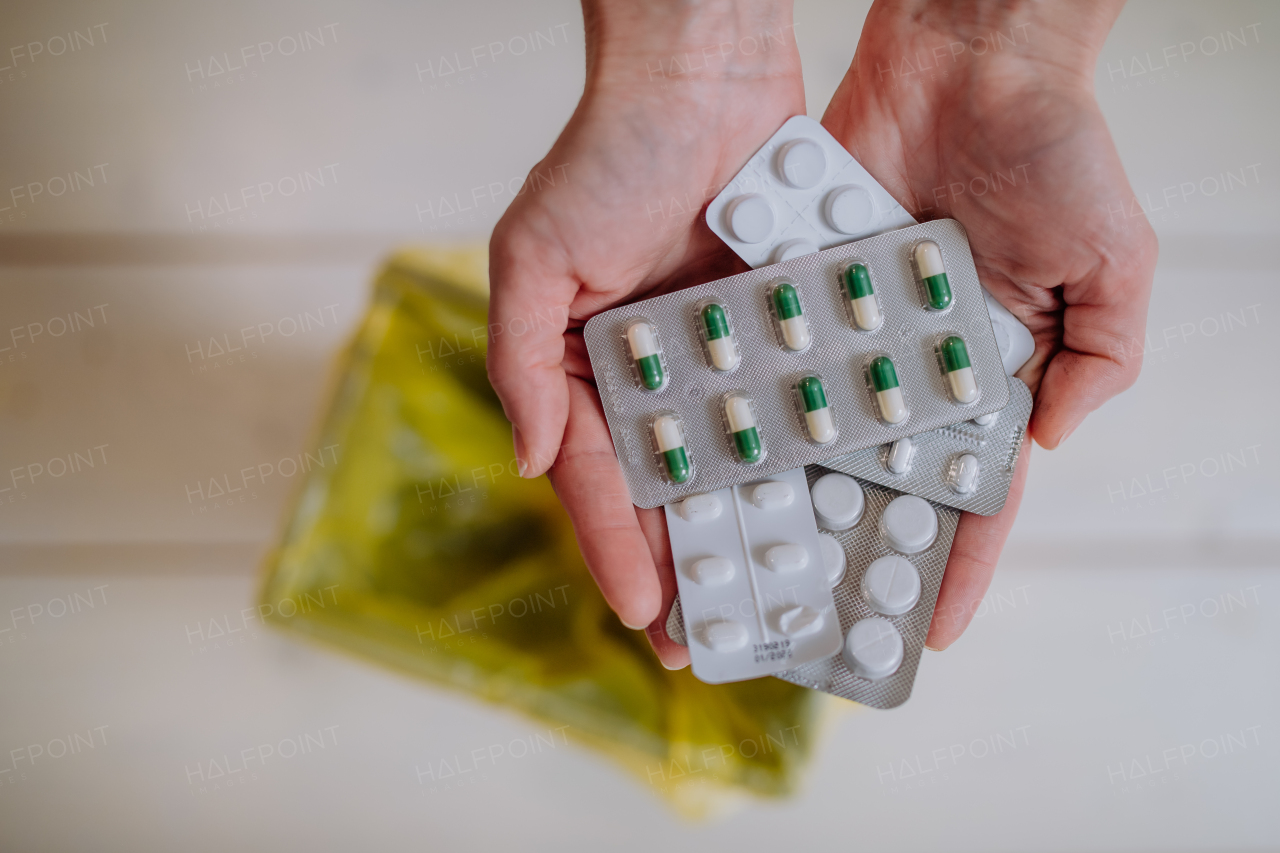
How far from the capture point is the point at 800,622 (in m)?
1.26

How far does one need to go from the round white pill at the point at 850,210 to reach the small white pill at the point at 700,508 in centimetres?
45

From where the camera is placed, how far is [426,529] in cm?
171

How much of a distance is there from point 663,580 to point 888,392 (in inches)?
16.3

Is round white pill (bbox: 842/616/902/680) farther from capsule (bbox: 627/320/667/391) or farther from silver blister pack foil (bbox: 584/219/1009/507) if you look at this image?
capsule (bbox: 627/320/667/391)

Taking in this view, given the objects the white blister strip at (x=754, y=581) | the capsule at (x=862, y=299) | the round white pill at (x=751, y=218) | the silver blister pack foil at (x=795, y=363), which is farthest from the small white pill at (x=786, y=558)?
the round white pill at (x=751, y=218)

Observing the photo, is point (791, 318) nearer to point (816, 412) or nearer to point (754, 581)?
point (816, 412)

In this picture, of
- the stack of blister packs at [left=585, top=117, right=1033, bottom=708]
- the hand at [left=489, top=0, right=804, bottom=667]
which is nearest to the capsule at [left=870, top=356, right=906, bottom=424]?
the stack of blister packs at [left=585, top=117, right=1033, bottom=708]

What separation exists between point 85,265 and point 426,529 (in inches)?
36.2

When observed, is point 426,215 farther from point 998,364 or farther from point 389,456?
point 998,364

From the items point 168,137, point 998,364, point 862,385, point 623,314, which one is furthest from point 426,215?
point 998,364

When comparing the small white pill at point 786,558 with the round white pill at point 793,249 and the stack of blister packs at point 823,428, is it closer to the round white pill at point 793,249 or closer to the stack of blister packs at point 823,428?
the stack of blister packs at point 823,428

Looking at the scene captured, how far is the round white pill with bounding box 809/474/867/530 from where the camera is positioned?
4.37ft

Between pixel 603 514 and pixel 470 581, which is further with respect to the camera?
pixel 470 581

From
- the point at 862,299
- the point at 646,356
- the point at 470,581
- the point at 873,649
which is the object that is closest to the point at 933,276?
the point at 862,299
